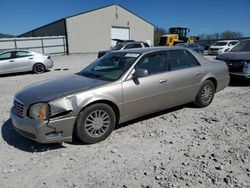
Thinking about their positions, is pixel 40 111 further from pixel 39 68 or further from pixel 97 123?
pixel 39 68

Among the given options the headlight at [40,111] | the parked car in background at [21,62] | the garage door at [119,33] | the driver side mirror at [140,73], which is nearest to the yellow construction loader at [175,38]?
the garage door at [119,33]

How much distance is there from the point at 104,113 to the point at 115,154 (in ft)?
2.47

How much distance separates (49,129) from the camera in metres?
3.76

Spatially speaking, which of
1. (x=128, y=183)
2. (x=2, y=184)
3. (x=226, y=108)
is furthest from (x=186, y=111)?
(x=2, y=184)

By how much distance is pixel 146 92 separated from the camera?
15.4ft

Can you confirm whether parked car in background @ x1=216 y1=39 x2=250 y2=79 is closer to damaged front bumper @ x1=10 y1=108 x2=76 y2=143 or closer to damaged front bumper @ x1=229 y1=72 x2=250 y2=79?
damaged front bumper @ x1=229 y1=72 x2=250 y2=79

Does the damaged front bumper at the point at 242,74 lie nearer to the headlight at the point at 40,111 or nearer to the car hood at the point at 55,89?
the car hood at the point at 55,89

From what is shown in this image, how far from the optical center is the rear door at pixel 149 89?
4.50 meters

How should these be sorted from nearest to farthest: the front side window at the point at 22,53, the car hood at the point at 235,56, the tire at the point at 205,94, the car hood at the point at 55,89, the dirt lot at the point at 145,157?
the dirt lot at the point at 145,157 < the car hood at the point at 55,89 < the tire at the point at 205,94 < the car hood at the point at 235,56 < the front side window at the point at 22,53

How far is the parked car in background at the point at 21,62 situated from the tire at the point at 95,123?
405 inches

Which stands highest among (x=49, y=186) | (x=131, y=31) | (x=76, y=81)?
(x=131, y=31)

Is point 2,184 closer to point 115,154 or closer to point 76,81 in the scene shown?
point 115,154

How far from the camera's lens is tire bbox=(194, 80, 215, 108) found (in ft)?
19.0

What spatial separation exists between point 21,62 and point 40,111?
1032 cm
